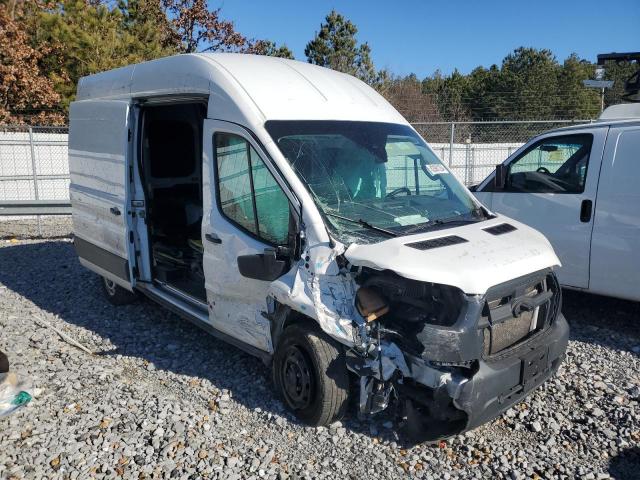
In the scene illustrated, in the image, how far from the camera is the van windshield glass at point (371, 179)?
3802mm

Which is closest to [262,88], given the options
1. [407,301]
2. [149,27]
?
[407,301]

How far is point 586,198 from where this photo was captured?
5.57m

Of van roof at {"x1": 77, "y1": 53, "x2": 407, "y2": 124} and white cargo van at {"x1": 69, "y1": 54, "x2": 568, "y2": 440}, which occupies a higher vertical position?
van roof at {"x1": 77, "y1": 53, "x2": 407, "y2": 124}

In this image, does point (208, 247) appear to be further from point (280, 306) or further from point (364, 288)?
point (364, 288)

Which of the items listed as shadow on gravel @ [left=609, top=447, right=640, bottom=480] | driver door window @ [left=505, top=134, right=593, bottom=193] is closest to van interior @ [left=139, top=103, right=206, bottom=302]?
driver door window @ [left=505, top=134, right=593, bottom=193]

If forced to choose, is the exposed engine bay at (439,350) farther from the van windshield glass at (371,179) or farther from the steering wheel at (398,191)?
the steering wheel at (398,191)

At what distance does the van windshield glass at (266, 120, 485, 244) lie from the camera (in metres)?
3.80

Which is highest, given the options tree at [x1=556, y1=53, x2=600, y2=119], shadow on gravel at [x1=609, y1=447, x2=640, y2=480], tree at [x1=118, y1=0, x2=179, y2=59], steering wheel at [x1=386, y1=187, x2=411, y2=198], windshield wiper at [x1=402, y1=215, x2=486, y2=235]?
tree at [x1=118, y1=0, x2=179, y2=59]

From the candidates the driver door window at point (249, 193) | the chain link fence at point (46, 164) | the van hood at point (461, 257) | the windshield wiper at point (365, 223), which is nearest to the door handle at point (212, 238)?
the driver door window at point (249, 193)

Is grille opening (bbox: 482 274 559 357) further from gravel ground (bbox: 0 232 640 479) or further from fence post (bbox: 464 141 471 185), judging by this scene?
fence post (bbox: 464 141 471 185)

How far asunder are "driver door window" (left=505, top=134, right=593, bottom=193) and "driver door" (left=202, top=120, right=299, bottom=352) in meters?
3.45

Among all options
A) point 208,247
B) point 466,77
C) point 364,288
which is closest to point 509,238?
point 364,288

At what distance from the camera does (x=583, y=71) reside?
31938 millimetres

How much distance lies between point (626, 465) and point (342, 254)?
219 cm
